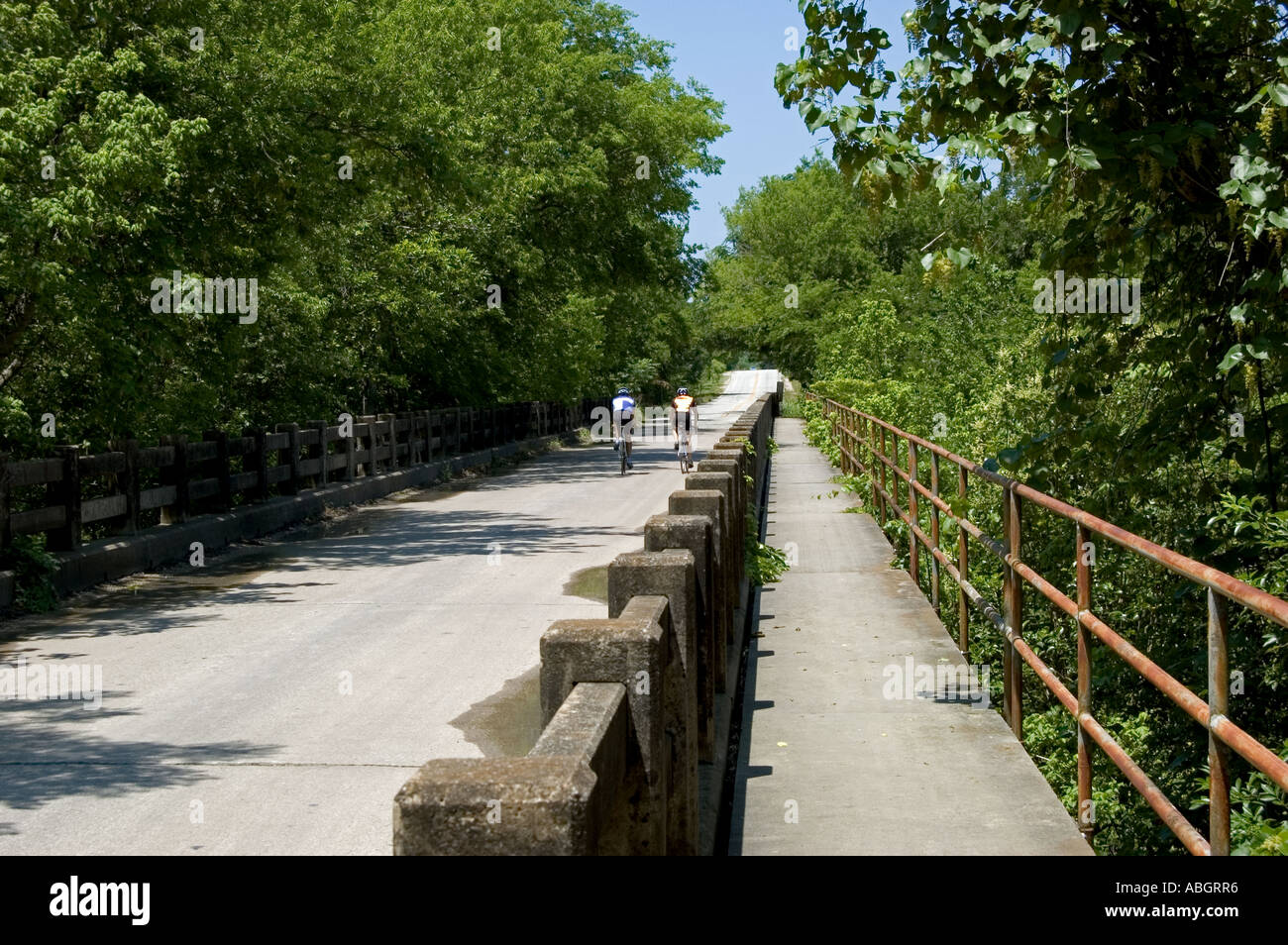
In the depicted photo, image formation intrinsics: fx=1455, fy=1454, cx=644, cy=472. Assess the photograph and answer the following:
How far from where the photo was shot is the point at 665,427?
205 feet

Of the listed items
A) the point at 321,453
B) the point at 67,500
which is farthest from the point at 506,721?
the point at 321,453

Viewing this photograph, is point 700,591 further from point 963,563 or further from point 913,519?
point 913,519

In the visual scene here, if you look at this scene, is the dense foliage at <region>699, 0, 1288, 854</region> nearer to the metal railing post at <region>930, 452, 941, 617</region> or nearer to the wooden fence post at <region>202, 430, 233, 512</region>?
the metal railing post at <region>930, 452, 941, 617</region>

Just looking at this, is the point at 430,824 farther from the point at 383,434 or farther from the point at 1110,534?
the point at 383,434

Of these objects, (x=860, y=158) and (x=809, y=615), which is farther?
(x=809, y=615)

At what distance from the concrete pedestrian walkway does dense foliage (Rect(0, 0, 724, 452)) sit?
273 inches

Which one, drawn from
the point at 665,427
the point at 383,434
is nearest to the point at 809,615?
the point at 383,434

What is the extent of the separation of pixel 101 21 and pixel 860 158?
11.0 meters

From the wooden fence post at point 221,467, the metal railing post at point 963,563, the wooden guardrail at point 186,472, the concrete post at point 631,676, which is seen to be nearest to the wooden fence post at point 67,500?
the wooden guardrail at point 186,472

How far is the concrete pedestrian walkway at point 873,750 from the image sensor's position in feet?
18.6

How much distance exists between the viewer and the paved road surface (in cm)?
634

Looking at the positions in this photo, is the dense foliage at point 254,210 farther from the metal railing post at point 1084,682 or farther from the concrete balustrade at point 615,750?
the metal railing post at point 1084,682

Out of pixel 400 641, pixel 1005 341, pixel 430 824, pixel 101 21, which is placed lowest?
pixel 400 641

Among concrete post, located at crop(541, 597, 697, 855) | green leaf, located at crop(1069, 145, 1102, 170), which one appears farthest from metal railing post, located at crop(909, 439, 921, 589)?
concrete post, located at crop(541, 597, 697, 855)
